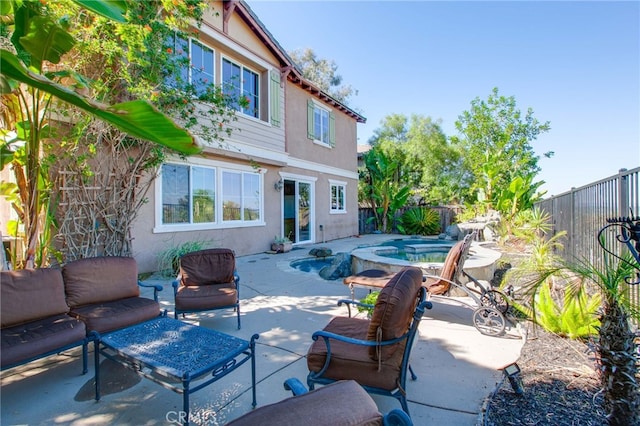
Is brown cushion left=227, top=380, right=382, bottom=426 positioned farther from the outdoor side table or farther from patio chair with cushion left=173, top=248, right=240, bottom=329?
patio chair with cushion left=173, top=248, right=240, bottom=329

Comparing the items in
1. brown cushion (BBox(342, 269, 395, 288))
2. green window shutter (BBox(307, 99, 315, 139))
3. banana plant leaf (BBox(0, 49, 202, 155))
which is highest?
green window shutter (BBox(307, 99, 315, 139))

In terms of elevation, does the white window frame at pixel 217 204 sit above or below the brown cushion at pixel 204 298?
above

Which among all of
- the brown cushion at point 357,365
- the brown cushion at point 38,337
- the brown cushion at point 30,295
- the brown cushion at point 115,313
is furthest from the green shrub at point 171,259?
the brown cushion at point 357,365

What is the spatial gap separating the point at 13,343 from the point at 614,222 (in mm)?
4786

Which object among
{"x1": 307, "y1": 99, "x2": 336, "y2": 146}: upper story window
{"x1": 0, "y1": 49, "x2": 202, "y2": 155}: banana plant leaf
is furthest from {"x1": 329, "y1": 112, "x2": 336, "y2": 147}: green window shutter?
{"x1": 0, "y1": 49, "x2": 202, "y2": 155}: banana plant leaf

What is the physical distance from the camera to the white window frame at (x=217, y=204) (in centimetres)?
810

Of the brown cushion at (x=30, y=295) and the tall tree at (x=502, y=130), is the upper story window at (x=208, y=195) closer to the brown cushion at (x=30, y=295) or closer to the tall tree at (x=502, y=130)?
the brown cushion at (x=30, y=295)

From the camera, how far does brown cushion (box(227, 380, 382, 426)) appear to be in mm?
954

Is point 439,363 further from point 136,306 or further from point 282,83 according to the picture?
point 282,83

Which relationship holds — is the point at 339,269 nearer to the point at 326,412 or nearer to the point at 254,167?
the point at 254,167

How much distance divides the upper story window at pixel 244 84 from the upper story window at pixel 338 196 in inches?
212

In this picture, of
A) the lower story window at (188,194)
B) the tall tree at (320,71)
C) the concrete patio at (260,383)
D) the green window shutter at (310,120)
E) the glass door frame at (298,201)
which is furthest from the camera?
the tall tree at (320,71)

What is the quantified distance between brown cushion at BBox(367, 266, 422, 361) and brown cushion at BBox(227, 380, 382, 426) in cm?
121

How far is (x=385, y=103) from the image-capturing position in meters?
32.1
